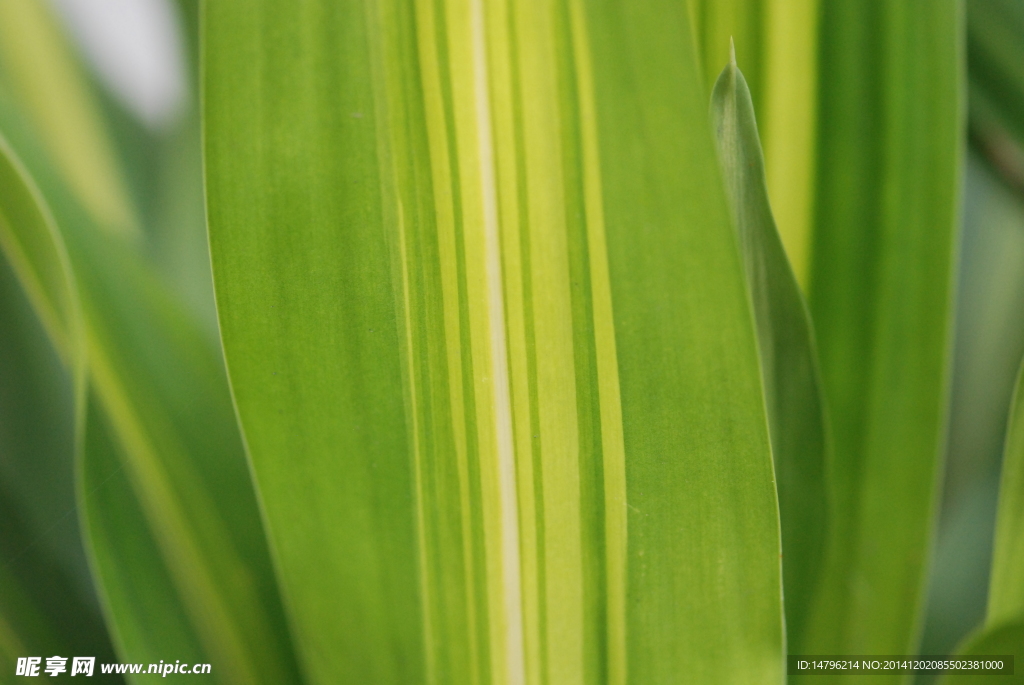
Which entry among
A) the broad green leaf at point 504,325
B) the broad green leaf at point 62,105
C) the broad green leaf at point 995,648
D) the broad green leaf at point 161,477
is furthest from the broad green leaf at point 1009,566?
the broad green leaf at point 62,105

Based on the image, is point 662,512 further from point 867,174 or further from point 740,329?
point 867,174

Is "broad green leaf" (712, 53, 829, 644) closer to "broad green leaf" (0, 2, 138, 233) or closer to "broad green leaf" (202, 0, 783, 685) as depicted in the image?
"broad green leaf" (202, 0, 783, 685)

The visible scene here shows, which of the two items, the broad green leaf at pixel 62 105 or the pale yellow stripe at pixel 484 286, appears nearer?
the pale yellow stripe at pixel 484 286

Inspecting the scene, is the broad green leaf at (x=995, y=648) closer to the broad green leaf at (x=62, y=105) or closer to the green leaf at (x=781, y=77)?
the green leaf at (x=781, y=77)

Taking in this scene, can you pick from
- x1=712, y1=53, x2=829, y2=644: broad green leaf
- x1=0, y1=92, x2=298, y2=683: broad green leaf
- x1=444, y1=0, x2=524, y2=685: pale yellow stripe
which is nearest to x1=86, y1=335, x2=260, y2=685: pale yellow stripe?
x1=0, y1=92, x2=298, y2=683: broad green leaf

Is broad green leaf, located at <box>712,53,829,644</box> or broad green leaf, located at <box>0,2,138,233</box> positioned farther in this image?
broad green leaf, located at <box>0,2,138,233</box>

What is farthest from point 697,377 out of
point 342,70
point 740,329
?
point 342,70
